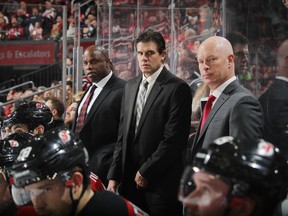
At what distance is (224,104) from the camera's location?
3672 mm

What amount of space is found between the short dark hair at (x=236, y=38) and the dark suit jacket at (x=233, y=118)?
162cm

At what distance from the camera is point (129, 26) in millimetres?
6543

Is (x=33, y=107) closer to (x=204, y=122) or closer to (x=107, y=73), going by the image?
(x=107, y=73)

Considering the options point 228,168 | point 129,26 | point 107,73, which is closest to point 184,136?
point 107,73

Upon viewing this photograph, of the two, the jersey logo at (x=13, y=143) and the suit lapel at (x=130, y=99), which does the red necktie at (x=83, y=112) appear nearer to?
the suit lapel at (x=130, y=99)

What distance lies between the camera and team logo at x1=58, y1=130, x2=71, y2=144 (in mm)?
2883

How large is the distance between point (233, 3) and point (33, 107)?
195cm

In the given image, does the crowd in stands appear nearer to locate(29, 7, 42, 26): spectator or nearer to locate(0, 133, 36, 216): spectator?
locate(0, 133, 36, 216): spectator

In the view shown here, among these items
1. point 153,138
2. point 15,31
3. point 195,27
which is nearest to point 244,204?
point 153,138

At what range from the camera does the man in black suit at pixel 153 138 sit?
4.12 meters

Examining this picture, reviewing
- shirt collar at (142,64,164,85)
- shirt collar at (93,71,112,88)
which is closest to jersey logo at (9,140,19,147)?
shirt collar at (142,64,164,85)

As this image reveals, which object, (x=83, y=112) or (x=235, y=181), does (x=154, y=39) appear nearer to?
(x=83, y=112)

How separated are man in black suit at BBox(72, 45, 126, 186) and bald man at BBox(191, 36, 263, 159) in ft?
3.78

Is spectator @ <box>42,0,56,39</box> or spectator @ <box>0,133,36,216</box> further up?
spectator @ <box>42,0,56,39</box>
